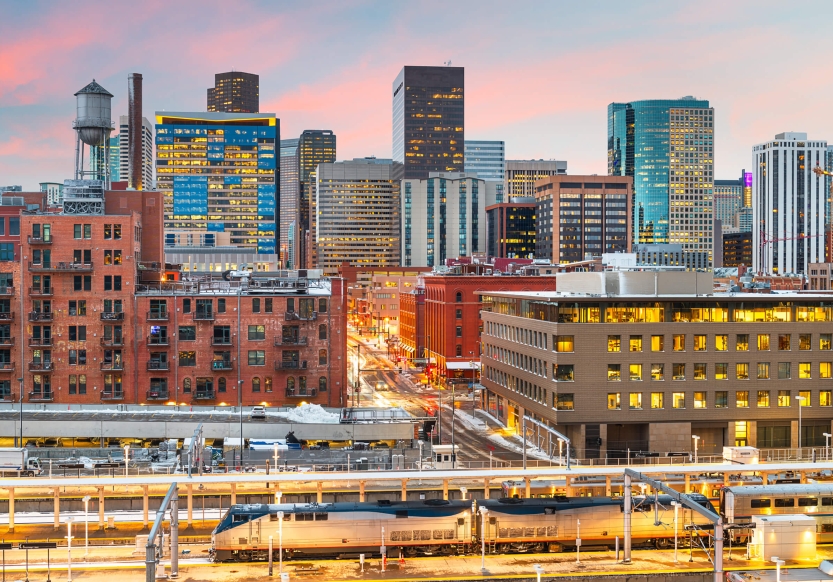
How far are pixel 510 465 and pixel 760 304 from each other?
115 ft

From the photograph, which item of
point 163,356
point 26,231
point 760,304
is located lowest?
point 163,356

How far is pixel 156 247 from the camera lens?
399 ft

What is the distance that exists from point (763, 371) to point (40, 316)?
267 ft

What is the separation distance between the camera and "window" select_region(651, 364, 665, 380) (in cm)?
9562

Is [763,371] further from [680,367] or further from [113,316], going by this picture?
[113,316]

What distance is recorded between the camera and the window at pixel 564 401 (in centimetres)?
9431

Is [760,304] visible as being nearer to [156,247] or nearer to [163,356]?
[163,356]

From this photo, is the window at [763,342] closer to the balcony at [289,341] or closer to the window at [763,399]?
the window at [763,399]

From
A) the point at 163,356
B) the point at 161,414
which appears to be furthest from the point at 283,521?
the point at 163,356

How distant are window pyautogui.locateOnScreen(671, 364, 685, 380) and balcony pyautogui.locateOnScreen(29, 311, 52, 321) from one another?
70505 millimetres

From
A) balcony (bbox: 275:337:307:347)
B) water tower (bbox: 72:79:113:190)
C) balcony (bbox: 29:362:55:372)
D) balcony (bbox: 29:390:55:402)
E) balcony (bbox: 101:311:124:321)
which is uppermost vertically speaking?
water tower (bbox: 72:79:113:190)

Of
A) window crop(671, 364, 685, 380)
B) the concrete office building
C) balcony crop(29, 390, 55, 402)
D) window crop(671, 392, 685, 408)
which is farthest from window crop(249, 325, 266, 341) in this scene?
window crop(671, 392, 685, 408)

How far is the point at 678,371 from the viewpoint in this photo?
9606 cm

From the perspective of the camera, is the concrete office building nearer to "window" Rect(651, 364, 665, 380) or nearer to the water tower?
"window" Rect(651, 364, 665, 380)
